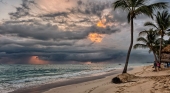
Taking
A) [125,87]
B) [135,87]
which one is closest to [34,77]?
[125,87]

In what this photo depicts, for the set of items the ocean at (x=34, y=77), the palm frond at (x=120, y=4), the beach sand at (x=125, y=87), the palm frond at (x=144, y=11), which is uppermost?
the palm frond at (x=120, y=4)

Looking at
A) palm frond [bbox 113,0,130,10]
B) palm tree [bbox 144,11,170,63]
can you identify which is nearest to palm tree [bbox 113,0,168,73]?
palm frond [bbox 113,0,130,10]

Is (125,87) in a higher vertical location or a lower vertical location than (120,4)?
lower

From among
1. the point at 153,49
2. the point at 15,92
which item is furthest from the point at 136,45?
the point at 15,92

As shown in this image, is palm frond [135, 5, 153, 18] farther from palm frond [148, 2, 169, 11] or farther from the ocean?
the ocean

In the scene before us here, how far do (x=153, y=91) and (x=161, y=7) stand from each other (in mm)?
13425

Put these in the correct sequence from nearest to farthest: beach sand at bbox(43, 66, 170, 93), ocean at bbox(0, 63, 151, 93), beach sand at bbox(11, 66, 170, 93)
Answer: beach sand at bbox(43, 66, 170, 93), beach sand at bbox(11, 66, 170, 93), ocean at bbox(0, 63, 151, 93)

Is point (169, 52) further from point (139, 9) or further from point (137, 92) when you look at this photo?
point (137, 92)

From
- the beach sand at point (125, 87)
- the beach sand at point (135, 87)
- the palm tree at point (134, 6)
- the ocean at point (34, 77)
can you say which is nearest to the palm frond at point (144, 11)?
the palm tree at point (134, 6)

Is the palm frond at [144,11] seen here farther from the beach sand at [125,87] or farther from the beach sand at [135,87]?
the beach sand at [135,87]

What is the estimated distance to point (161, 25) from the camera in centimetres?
3169

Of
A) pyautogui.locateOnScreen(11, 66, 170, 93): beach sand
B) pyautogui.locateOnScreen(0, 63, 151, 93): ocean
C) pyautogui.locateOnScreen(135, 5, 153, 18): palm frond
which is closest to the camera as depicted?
pyautogui.locateOnScreen(11, 66, 170, 93): beach sand

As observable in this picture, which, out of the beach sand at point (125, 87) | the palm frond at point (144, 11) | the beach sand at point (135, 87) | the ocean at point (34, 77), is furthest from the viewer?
the ocean at point (34, 77)

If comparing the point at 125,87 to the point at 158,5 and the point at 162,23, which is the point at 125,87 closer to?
the point at 158,5
